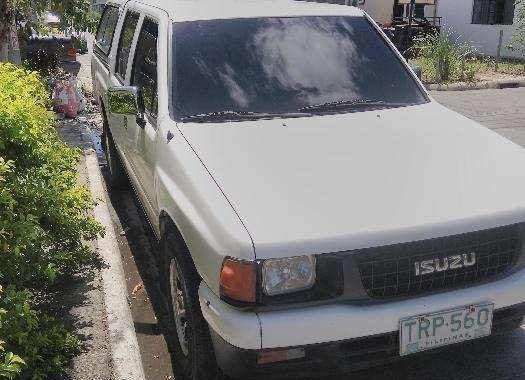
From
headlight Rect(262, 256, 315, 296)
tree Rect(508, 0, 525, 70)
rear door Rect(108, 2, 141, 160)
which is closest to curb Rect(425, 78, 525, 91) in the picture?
tree Rect(508, 0, 525, 70)

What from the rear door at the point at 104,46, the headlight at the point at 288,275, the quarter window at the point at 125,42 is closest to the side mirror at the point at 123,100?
the quarter window at the point at 125,42

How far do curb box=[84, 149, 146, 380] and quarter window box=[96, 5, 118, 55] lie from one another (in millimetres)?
1782

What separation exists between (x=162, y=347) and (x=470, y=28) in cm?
1936

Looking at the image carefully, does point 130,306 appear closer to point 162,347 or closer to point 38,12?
point 162,347

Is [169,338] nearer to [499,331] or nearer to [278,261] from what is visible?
[278,261]

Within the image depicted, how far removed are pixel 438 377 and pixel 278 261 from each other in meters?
1.44

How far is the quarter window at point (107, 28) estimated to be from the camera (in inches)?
226

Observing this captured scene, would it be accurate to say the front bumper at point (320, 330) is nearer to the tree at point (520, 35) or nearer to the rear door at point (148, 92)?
the rear door at point (148, 92)

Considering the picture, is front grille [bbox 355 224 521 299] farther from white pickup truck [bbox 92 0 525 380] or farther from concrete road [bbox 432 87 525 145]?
concrete road [bbox 432 87 525 145]

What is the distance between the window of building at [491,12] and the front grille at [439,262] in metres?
19.2

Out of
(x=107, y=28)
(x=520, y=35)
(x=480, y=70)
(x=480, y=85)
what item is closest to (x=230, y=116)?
(x=107, y=28)

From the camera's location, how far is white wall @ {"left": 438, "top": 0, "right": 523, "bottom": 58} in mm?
18641

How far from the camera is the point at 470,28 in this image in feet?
65.7

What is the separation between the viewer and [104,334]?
3434mm
